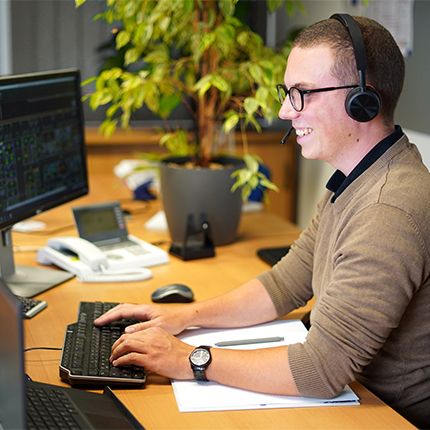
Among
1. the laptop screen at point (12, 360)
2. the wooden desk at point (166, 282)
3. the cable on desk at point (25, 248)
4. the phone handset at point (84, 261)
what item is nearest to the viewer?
the laptop screen at point (12, 360)

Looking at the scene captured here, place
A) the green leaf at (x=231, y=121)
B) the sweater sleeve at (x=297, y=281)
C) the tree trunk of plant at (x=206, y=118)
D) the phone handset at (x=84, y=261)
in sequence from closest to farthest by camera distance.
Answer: the sweater sleeve at (x=297, y=281)
the phone handset at (x=84, y=261)
the green leaf at (x=231, y=121)
the tree trunk of plant at (x=206, y=118)

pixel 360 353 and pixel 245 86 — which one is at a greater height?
pixel 245 86

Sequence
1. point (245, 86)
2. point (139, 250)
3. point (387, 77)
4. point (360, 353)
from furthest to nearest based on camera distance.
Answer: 1. point (245, 86)
2. point (139, 250)
3. point (387, 77)
4. point (360, 353)

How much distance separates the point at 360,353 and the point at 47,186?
1.03m

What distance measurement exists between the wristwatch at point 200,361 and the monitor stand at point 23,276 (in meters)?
0.63

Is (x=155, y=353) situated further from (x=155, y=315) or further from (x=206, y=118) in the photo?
(x=206, y=118)

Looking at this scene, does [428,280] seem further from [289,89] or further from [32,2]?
[32,2]

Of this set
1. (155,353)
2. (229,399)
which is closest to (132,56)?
(155,353)

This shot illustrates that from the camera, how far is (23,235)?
2.51 metres

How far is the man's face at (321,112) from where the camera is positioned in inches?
60.3

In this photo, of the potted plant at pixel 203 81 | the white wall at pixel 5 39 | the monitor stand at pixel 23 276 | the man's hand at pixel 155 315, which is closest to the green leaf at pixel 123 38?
the potted plant at pixel 203 81

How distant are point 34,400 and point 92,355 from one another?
0.25 metres

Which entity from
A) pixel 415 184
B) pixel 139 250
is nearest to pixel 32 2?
pixel 139 250

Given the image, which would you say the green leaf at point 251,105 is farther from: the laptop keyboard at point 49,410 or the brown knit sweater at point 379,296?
the laptop keyboard at point 49,410
